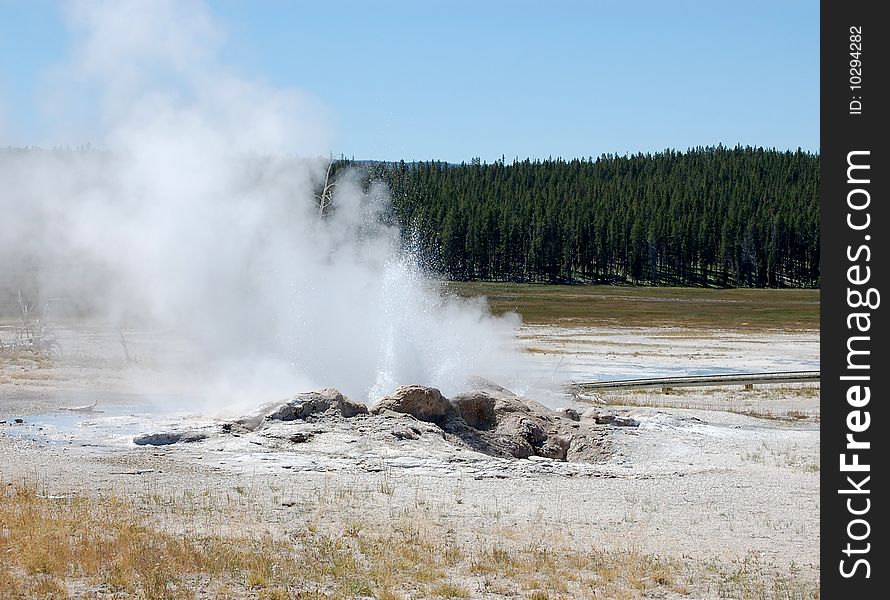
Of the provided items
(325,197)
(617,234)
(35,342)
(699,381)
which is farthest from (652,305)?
(325,197)

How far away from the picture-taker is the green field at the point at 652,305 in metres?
72.8

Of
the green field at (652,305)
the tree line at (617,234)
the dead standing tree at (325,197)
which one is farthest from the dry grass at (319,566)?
the tree line at (617,234)

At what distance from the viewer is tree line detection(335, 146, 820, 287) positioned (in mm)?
124812

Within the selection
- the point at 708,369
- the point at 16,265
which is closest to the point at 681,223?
the point at 708,369

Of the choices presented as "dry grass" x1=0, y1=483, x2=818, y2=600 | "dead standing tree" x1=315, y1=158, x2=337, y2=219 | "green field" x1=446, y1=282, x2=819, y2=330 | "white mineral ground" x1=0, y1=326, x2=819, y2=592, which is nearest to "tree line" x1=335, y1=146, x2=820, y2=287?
"green field" x1=446, y1=282, x2=819, y2=330

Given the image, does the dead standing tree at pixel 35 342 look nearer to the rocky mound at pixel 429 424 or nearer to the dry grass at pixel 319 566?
the rocky mound at pixel 429 424

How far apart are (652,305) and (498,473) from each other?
7495 cm

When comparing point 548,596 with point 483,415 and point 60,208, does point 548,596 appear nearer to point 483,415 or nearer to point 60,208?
point 483,415

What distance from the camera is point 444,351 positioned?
92.0 feet

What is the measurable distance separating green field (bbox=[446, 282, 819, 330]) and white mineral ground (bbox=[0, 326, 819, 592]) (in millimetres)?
44319

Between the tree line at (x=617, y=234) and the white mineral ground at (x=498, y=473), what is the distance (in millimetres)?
88423

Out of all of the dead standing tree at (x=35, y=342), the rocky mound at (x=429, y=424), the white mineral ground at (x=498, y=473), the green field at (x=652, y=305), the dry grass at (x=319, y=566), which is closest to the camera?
the dry grass at (x=319, y=566)

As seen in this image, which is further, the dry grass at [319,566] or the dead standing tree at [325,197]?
the dead standing tree at [325,197]

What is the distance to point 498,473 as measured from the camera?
696 inches
